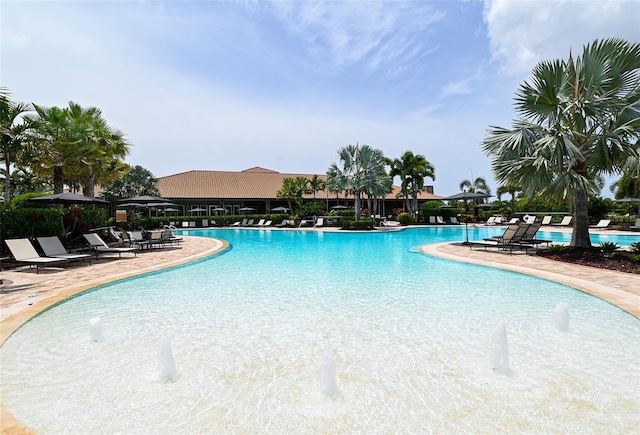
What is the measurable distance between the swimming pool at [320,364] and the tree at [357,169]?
20.8 meters

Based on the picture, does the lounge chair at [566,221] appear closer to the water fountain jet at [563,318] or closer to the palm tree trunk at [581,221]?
the palm tree trunk at [581,221]

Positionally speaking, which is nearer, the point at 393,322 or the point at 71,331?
the point at 71,331

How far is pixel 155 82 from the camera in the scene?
13023 millimetres

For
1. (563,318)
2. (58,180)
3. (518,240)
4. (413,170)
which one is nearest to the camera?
(563,318)

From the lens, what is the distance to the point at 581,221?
11.5m

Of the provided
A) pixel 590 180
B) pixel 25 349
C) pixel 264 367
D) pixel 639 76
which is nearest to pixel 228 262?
pixel 25 349

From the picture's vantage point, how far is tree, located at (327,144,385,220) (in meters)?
27.9

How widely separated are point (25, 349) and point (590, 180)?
47.1 feet

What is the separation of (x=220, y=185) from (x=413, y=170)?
21.5m

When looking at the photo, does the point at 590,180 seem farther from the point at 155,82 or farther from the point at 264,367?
the point at 155,82

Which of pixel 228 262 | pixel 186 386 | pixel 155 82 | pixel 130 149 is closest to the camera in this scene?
pixel 186 386

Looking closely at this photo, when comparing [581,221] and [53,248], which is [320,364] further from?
[581,221]

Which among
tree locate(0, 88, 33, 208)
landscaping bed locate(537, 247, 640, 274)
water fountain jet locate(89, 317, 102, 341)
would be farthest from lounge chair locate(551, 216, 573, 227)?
tree locate(0, 88, 33, 208)

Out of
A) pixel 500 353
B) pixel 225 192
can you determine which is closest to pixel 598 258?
pixel 500 353
